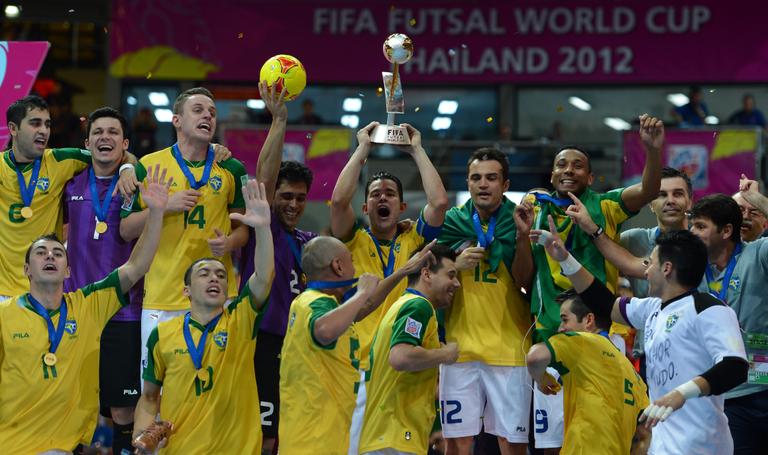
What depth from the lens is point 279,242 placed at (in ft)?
31.5

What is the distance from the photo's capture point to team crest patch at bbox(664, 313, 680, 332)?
6938mm

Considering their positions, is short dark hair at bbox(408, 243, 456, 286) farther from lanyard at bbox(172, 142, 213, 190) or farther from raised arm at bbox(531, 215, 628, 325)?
lanyard at bbox(172, 142, 213, 190)

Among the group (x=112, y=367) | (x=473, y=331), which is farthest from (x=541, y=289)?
(x=112, y=367)

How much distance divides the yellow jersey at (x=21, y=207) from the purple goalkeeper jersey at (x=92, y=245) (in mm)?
126

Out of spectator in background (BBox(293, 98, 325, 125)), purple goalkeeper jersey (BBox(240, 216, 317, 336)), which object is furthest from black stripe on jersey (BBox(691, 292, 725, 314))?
spectator in background (BBox(293, 98, 325, 125))

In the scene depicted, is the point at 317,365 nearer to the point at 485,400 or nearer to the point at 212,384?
the point at 212,384

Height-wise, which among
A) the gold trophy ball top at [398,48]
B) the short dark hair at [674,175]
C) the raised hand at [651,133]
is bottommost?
the short dark hair at [674,175]

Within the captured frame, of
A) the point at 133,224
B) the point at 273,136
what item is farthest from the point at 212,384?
the point at 273,136

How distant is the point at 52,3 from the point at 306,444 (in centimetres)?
1515

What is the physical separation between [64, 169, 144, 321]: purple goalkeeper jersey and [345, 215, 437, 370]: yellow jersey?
1.62m

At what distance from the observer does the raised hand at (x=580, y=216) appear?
8742mm

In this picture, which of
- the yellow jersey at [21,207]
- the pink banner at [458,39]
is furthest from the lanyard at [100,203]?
the pink banner at [458,39]

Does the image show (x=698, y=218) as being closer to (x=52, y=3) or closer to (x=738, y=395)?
(x=738, y=395)

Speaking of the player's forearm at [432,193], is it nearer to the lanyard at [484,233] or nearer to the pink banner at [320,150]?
the lanyard at [484,233]
